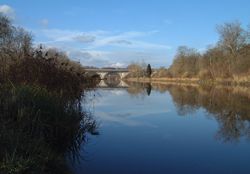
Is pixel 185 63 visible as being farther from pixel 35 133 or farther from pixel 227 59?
pixel 35 133

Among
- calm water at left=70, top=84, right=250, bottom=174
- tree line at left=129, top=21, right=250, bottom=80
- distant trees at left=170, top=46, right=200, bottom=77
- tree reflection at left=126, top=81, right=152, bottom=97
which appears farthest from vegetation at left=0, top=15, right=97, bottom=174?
distant trees at left=170, top=46, right=200, bottom=77

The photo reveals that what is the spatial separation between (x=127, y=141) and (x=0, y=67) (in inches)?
225

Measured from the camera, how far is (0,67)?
1473 cm

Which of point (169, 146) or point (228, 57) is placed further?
point (228, 57)

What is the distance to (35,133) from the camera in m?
8.51

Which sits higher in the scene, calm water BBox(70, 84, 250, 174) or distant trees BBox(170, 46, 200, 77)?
distant trees BBox(170, 46, 200, 77)

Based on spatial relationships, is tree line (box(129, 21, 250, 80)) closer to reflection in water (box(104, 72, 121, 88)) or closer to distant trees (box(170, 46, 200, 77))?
distant trees (box(170, 46, 200, 77))

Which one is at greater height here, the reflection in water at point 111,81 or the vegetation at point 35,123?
the vegetation at point 35,123

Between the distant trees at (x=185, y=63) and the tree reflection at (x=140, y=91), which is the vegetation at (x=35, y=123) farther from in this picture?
the distant trees at (x=185, y=63)

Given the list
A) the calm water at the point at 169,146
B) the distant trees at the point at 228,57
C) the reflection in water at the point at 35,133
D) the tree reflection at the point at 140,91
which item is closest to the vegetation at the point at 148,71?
the distant trees at the point at 228,57

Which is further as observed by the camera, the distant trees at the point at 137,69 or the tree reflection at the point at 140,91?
the distant trees at the point at 137,69

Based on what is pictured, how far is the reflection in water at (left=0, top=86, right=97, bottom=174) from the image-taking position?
6.82 m

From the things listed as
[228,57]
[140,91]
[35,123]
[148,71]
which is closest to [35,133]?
[35,123]

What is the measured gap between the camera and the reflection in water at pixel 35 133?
22.4 feet
